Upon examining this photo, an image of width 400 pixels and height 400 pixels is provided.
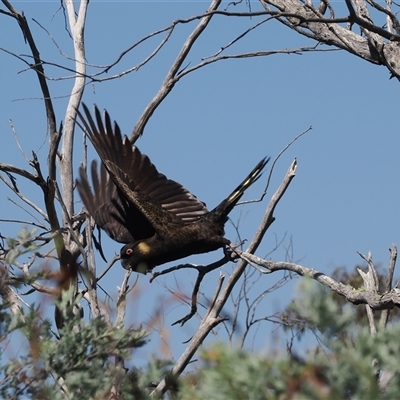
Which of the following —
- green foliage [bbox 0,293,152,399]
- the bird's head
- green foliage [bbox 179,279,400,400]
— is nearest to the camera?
green foliage [bbox 179,279,400,400]

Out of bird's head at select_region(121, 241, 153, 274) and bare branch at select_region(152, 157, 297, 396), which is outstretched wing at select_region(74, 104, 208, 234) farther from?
bare branch at select_region(152, 157, 297, 396)

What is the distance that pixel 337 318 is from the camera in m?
1.66

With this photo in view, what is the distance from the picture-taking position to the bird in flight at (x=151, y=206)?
5.97 metres

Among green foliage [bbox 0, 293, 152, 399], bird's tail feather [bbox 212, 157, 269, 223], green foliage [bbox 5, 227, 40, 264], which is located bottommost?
green foliage [bbox 0, 293, 152, 399]

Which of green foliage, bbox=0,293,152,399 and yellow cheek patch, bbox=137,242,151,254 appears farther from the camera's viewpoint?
yellow cheek patch, bbox=137,242,151,254

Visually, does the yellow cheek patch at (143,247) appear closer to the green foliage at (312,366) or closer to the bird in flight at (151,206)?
the bird in flight at (151,206)

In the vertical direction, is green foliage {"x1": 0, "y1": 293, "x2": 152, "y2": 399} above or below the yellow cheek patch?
below

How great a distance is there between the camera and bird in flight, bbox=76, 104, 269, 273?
19.6ft

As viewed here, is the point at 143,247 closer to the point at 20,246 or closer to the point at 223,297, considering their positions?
the point at 223,297

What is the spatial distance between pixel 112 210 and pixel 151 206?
383 mm

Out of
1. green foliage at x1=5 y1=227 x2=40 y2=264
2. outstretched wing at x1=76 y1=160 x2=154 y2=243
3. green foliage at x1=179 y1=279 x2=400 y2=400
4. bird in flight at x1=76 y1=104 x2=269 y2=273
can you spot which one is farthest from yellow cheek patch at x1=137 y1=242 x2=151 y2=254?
green foliage at x1=179 y1=279 x2=400 y2=400

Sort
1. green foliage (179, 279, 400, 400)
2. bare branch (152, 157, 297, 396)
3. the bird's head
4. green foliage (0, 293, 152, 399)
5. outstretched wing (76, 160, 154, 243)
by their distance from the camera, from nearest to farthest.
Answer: green foliage (179, 279, 400, 400), green foliage (0, 293, 152, 399), bare branch (152, 157, 297, 396), the bird's head, outstretched wing (76, 160, 154, 243)

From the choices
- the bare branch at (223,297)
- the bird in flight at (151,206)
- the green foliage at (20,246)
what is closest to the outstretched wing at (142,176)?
the bird in flight at (151,206)

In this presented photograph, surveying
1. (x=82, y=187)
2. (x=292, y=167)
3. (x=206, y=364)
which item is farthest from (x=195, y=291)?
(x=206, y=364)
